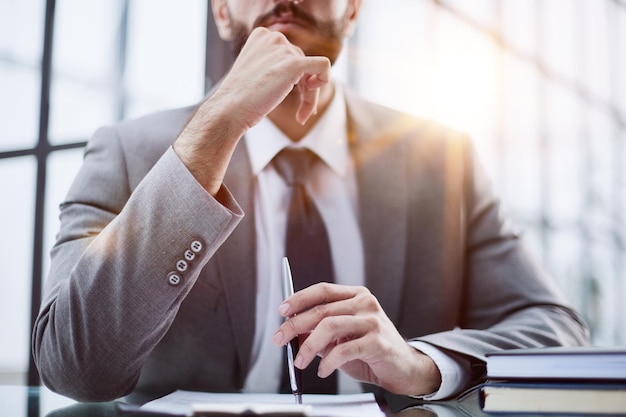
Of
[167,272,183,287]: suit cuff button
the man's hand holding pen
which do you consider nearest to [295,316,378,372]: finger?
the man's hand holding pen

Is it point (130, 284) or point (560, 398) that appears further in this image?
point (130, 284)

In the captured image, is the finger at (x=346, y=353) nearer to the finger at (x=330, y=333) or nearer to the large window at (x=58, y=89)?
the finger at (x=330, y=333)

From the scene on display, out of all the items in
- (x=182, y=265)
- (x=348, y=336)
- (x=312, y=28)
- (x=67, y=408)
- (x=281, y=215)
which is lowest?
(x=67, y=408)

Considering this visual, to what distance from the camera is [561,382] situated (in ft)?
2.27

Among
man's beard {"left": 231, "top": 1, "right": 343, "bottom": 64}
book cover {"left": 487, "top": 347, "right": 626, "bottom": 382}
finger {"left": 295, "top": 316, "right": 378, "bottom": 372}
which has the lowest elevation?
book cover {"left": 487, "top": 347, "right": 626, "bottom": 382}

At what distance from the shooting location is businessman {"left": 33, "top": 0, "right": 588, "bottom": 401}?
0.90 metres

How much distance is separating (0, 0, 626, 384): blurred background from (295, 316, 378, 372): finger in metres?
0.80

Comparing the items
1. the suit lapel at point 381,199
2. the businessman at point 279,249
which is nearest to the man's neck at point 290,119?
the businessman at point 279,249

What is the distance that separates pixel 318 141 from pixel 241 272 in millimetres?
366

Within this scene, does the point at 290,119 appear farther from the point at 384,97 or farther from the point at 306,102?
the point at 384,97

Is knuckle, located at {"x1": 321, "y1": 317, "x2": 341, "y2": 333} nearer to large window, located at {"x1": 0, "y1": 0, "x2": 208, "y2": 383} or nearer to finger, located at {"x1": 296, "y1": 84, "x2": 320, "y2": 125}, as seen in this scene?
finger, located at {"x1": 296, "y1": 84, "x2": 320, "y2": 125}

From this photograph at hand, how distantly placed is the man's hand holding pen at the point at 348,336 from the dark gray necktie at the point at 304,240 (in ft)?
1.12

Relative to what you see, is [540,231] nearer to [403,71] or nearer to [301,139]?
[403,71]

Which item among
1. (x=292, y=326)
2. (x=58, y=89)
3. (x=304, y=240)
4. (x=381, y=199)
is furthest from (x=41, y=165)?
(x=292, y=326)
